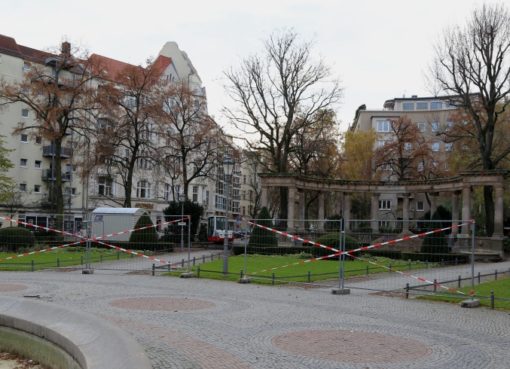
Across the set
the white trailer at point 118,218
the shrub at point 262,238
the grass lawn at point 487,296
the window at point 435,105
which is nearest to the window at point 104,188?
the white trailer at point 118,218

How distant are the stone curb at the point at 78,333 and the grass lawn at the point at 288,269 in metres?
10.3

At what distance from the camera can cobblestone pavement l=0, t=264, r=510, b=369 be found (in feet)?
26.6

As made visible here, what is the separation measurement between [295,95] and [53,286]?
3335 cm

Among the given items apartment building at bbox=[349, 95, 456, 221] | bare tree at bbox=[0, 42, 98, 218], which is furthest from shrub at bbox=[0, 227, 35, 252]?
apartment building at bbox=[349, 95, 456, 221]

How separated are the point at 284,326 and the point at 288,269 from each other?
12.8 meters

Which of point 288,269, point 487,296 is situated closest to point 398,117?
point 288,269

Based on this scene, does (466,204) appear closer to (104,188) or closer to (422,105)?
(104,188)

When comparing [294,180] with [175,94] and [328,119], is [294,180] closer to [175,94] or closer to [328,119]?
[328,119]

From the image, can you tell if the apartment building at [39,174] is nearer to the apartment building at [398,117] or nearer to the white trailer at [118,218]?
the white trailer at [118,218]

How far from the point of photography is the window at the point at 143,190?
71.1 meters

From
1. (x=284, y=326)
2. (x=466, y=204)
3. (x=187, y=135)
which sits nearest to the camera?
(x=284, y=326)

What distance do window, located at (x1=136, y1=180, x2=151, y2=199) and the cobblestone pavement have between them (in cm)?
5377

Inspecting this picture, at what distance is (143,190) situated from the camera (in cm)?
7200

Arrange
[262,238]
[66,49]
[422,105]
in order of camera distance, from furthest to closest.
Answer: [422,105], [66,49], [262,238]
